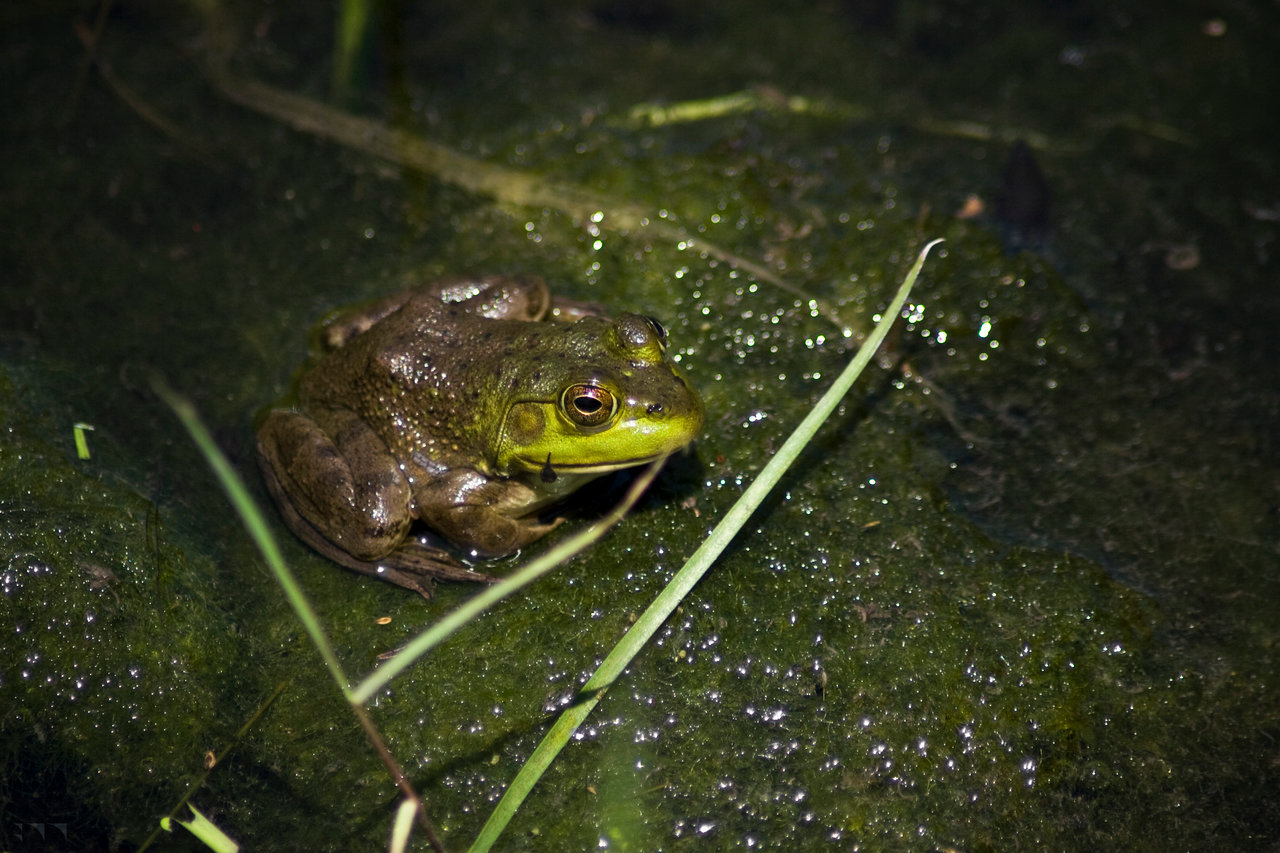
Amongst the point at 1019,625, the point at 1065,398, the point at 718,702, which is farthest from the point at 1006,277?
the point at 718,702

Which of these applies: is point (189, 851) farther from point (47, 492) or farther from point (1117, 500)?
point (1117, 500)

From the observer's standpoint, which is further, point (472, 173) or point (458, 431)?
point (472, 173)

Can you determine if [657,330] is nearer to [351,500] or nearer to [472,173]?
[351,500]

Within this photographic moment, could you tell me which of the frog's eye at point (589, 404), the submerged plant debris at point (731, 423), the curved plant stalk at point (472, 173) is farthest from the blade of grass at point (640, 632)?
the curved plant stalk at point (472, 173)


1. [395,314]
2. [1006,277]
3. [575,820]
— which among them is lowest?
[575,820]

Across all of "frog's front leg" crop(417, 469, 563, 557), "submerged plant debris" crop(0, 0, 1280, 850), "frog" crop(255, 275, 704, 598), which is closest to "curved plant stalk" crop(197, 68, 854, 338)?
"submerged plant debris" crop(0, 0, 1280, 850)

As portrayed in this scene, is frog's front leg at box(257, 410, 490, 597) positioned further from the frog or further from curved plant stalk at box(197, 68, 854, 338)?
curved plant stalk at box(197, 68, 854, 338)

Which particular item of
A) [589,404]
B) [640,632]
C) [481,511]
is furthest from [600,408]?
[640,632]

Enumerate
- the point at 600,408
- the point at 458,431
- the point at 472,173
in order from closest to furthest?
the point at 600,408 < the point at 458,431 < the point at 472,173
